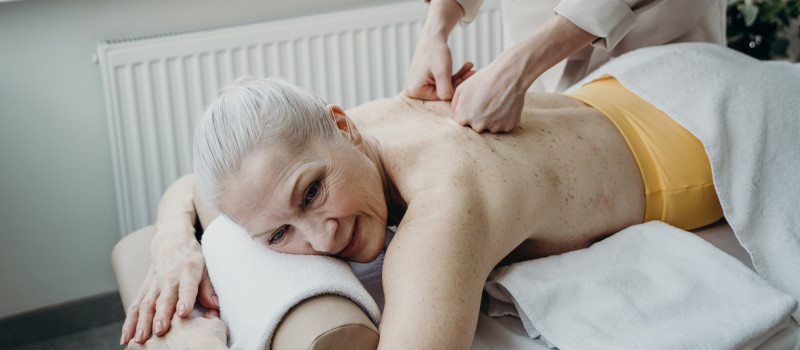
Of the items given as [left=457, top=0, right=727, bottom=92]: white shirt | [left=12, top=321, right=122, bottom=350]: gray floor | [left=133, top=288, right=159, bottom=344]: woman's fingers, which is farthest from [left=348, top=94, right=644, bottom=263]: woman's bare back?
[left=12, top=321, right=122, bottom=350]: gray floor

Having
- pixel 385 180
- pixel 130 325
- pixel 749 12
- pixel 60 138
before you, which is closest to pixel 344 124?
pixel 385 180

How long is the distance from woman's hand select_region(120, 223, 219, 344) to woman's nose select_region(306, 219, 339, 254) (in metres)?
0.23

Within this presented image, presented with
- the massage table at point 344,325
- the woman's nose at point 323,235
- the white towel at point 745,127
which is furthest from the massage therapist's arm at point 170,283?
the white towel at point 745,127

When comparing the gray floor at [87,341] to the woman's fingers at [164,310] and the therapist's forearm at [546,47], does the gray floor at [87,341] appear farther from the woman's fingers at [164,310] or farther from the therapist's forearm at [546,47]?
the therapist's forearm at [546,47]

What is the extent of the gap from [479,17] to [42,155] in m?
1.70

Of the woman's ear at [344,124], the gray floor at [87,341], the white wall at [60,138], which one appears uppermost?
the woman's ear at [344,124]

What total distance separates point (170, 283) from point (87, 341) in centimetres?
157

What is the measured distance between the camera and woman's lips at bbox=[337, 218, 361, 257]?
139 cm

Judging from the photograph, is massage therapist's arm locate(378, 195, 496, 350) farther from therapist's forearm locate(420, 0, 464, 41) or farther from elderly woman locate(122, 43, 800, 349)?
therapist's forearm locate(420, 0, 464, 41)

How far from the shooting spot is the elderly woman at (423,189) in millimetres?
1271

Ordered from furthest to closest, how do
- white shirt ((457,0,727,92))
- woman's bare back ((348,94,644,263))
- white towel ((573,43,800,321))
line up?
white shirt ((457,0,727,92)) < white towel ((573,43,800,321)) < woman's bare back ((348,94,644,263))

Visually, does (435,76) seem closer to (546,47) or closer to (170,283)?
(546,47)

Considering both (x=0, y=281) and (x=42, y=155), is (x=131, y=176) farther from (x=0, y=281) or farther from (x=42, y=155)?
(x=0, y=281)

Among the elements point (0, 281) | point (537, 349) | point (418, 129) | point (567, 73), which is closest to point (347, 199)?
point (418, 129)
